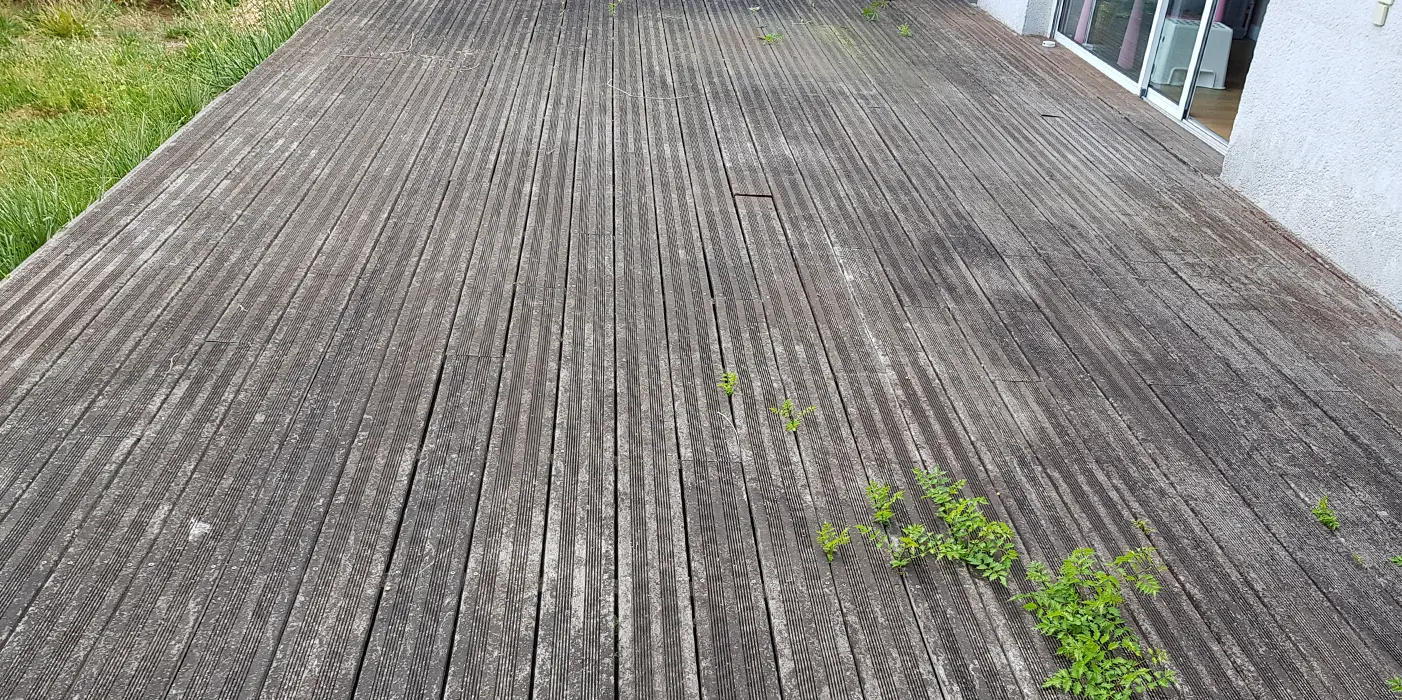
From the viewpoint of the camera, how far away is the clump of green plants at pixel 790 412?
245cm

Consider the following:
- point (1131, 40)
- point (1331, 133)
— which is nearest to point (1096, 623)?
point (1331, 133)

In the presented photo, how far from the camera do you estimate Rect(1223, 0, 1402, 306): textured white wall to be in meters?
3.17

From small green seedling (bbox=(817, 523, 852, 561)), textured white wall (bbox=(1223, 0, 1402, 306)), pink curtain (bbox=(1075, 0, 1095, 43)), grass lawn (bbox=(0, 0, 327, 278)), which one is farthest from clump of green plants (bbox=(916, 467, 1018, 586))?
pink curtain (bbox=(1075, 0, 1095, 43))

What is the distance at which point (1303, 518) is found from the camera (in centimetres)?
223

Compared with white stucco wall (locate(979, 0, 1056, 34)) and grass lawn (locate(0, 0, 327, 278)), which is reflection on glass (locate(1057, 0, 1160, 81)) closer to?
white stucco wall (locate(979, 0, 1056, 34))

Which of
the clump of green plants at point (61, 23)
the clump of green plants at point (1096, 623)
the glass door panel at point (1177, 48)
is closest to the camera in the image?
the clump of green plants at point (1096, 623)

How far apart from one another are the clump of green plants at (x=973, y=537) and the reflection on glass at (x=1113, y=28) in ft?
12.6

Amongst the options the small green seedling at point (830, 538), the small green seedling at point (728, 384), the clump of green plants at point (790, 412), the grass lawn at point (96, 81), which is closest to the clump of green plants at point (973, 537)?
the small green seedling at point (830, 538)

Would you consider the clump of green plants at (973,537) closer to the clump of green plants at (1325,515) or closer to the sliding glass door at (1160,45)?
the clump of green plants at (1325,515)

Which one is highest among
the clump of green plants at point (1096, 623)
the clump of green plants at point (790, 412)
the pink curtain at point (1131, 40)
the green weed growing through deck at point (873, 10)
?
the pink curtain at point (1131, 40)

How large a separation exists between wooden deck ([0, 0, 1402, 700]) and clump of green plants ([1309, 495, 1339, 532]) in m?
0.03

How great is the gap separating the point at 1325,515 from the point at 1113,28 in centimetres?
404

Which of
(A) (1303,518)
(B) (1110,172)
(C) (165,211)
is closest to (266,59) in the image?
(C) (165,211)

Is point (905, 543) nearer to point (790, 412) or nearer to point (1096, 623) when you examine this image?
point (1096, 623)
